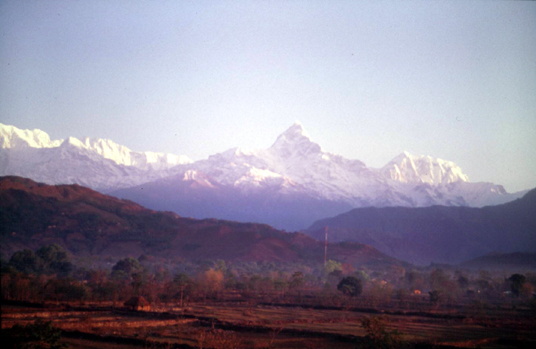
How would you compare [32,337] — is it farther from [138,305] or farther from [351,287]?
[351,287]

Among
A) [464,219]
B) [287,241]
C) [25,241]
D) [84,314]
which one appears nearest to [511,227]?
[464,219]

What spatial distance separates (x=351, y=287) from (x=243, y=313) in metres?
21.2

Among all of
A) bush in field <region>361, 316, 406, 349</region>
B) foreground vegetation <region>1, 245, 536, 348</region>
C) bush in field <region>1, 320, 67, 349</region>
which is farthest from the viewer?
foreground vegetation <region>1, 245, 536, 348</region>

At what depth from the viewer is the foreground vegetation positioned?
24.5 m

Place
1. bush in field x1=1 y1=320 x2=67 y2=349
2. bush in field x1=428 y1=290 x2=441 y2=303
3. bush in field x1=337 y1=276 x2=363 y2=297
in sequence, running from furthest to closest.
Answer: bush in field x1=337 y1=276 x2=363 y2=297
bush in field x1=428 y1=290 x2=441 y2=303
bush in field x1=1 y1=320 x2=67 y2=349

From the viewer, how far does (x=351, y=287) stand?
55156mm

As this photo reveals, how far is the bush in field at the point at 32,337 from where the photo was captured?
15.6 m

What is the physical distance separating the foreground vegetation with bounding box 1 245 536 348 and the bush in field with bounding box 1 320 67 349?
52 millimetres

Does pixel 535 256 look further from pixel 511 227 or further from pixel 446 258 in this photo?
pixel 511 227

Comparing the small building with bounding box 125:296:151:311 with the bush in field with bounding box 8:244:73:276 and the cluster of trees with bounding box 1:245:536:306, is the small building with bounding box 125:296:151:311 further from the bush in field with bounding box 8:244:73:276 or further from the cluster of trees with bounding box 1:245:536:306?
the bush in field with bounding box 8:244:73:276

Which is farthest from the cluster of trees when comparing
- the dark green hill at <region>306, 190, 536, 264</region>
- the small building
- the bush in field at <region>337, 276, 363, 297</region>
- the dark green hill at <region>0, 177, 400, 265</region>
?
the dark green hill at <region>306, 190, 536, 264</region>

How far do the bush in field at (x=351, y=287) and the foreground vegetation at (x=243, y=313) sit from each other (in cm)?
12

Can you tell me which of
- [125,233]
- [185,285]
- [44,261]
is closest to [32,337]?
[185,285]

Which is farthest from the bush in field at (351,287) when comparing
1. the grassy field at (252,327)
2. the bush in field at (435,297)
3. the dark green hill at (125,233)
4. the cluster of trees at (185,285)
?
the dark green hill at (125,233)
